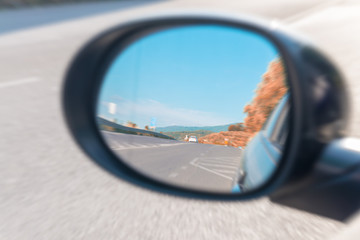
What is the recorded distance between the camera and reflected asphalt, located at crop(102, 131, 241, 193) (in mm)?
2145

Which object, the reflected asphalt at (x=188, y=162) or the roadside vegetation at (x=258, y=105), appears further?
the reflected asphalt at (x=188, y=162)

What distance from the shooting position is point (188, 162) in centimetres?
308

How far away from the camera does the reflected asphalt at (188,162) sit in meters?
2.14

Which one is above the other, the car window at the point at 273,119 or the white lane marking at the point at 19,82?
the white lane marking at the point at 19,82

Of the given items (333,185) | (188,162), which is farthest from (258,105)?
(188,162)

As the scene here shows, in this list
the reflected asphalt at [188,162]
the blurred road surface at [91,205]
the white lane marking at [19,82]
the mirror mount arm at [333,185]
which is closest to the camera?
the mirror mount arm at [333,185]

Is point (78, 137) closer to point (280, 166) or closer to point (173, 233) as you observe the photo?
point (173, 233)

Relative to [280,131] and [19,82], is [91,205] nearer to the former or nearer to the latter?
[280,131]

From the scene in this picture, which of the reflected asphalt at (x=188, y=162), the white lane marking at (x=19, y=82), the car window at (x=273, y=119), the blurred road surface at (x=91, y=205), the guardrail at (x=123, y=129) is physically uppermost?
the white lane marking at (x=19, y=82)

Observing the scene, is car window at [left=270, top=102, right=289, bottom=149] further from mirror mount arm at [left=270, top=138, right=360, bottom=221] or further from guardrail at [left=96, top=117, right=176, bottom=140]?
guardrail at [left=96, top=117, right=176, bottom=140]

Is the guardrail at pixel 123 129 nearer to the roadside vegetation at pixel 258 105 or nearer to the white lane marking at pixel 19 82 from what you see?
the roadside vegetation at pixel 258 105

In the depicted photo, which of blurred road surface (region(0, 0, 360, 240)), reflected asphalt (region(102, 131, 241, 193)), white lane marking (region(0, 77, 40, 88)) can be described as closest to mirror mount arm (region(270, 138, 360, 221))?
blurred road surface (region(0, 0, 360, 240))

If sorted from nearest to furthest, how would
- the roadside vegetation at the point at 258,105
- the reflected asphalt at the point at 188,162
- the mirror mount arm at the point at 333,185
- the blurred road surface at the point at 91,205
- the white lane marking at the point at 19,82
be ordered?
the mirror mount arm at the point at 333,185 < the roadside vegetation at the point at 258,105 < the reflected asphalt at the point at 188,162 < the blurred road surface at the point at 91,205 < the white lane marking at the point at 19,82

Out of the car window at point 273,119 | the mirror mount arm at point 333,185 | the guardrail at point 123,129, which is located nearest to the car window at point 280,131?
the car window at point 273,119
